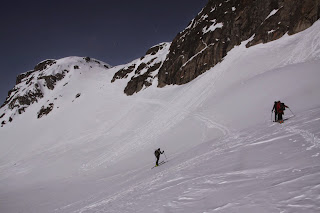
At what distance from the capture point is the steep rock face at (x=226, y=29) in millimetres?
30391

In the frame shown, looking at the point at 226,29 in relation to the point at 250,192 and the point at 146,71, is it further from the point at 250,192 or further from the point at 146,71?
the point at 250,192

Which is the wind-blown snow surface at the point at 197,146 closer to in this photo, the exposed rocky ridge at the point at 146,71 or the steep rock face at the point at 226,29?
the steep rock face at the point at 226,29

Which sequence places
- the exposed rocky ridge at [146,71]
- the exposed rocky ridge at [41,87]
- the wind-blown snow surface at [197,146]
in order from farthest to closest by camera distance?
the exposed rocky ridge at [41,87], the exposed rocky ridge at [146,71], the wind-blown snow surface at [197,146]

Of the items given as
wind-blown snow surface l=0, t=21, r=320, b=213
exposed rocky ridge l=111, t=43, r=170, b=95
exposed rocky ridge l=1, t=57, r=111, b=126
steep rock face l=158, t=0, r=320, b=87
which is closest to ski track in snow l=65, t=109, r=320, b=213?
wind-blown snow surface l=0, t=21, r=320, b=213

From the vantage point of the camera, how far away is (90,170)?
19688 millimetres

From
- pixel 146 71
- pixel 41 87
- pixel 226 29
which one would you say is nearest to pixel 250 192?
pixel 226 29

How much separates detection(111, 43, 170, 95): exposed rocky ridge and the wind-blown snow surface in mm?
3605

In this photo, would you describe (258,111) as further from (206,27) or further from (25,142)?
(25,142)

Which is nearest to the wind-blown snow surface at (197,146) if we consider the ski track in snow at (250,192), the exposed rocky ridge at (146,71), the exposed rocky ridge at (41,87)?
the ski track in snow at (250,192)

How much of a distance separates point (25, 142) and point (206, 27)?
53678 mm

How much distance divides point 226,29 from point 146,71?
80.2 feet

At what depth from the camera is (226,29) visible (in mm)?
39312

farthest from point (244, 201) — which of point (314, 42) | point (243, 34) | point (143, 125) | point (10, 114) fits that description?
point (10, 114)

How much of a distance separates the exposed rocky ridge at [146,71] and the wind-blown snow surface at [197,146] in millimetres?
3605
